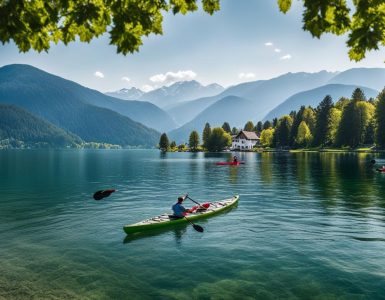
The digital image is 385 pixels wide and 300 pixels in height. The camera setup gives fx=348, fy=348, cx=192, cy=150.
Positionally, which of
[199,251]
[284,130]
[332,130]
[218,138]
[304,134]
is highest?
[284,130]

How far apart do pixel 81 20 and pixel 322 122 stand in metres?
148

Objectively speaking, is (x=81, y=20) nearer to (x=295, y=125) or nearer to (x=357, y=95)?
(x=357, y=95)

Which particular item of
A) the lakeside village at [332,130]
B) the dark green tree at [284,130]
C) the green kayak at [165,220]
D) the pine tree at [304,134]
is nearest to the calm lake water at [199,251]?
the green kayak at [165,220]

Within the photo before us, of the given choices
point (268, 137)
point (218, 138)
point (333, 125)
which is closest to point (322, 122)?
point (333, 125)

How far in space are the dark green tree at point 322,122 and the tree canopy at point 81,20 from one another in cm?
14568

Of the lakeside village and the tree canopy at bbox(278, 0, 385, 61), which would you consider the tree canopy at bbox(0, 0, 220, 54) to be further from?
the lakeside village

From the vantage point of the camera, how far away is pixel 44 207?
32.2m

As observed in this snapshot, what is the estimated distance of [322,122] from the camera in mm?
143875

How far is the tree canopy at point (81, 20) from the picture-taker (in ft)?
22.1

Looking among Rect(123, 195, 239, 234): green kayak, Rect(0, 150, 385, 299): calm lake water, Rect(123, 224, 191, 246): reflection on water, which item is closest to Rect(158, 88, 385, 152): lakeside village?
Rect(0, 150, 385, 299): calm lake water

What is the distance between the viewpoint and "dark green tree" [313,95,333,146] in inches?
5640

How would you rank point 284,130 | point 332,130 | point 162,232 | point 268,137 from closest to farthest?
point 162,232 → point 332,130 → point 284,130 → point 268,137

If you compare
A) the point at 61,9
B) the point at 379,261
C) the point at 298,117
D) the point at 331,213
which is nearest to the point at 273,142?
the point at 298,117

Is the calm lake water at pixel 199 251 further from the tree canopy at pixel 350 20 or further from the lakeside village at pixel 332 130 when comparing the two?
the lakeside village at pixel 332 130
